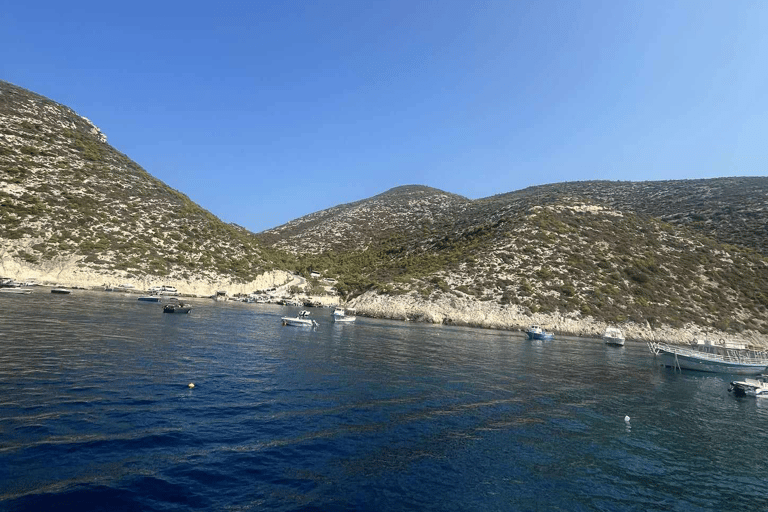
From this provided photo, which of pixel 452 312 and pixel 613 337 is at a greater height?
pixel 452 312

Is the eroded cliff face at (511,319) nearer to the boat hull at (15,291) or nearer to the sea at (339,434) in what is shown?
the sea at (339,434)

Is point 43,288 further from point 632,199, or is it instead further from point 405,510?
point 632,199

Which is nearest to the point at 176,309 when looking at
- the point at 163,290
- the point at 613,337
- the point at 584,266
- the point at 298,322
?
the point at 298,322

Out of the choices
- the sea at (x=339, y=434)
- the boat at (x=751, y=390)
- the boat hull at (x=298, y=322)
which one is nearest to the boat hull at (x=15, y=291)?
the sea at (x=339, y=434)

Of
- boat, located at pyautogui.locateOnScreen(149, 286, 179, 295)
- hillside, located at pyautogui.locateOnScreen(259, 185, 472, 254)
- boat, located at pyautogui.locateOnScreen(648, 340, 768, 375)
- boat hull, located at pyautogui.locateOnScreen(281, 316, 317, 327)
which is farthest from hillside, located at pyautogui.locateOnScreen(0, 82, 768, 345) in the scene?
boat hull, located at pyautogui.locateOnScreen(281, 316, 317, 327)

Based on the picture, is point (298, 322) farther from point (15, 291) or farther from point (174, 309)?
point (15, 291)

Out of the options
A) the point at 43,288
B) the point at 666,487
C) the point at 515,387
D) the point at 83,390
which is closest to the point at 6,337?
the point at 83,390
